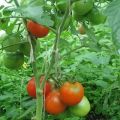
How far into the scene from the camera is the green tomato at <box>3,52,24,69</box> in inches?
60.8

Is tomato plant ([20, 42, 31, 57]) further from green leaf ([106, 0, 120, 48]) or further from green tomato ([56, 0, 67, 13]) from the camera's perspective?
green leaf ([106, 0, 120, 48])

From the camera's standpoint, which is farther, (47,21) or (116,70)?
(116,70)

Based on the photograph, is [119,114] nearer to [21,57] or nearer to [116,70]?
[116,70]

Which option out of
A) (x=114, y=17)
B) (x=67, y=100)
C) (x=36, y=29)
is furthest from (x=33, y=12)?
(x=67, y=100)

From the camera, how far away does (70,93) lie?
144 cm

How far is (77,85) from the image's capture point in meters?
1.50

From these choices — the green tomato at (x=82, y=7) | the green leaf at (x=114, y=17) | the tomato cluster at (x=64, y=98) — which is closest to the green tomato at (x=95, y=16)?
the green tomato at (x=82, y=7)

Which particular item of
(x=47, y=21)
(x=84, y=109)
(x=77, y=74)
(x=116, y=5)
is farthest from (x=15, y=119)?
(x=116, y=5)

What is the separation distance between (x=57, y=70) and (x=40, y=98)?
0.12 meters

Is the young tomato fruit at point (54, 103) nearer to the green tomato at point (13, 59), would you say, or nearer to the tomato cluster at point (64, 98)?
the tomato cluster at point (64, 98)

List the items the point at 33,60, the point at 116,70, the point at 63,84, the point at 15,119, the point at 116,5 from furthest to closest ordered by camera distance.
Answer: the point at 116,70 → the point at 15,119 → the point at 63,84 → the point at 33,60 → the point at 116,5

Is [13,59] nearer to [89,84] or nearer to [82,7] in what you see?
[82,7]

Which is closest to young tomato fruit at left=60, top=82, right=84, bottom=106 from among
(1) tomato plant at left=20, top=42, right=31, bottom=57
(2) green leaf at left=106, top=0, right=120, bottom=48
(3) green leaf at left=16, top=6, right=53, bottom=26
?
(1) tomato plant at left=20, top=42, right=31, bottom=57

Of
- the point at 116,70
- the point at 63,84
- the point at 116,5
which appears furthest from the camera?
the point at 116,70
